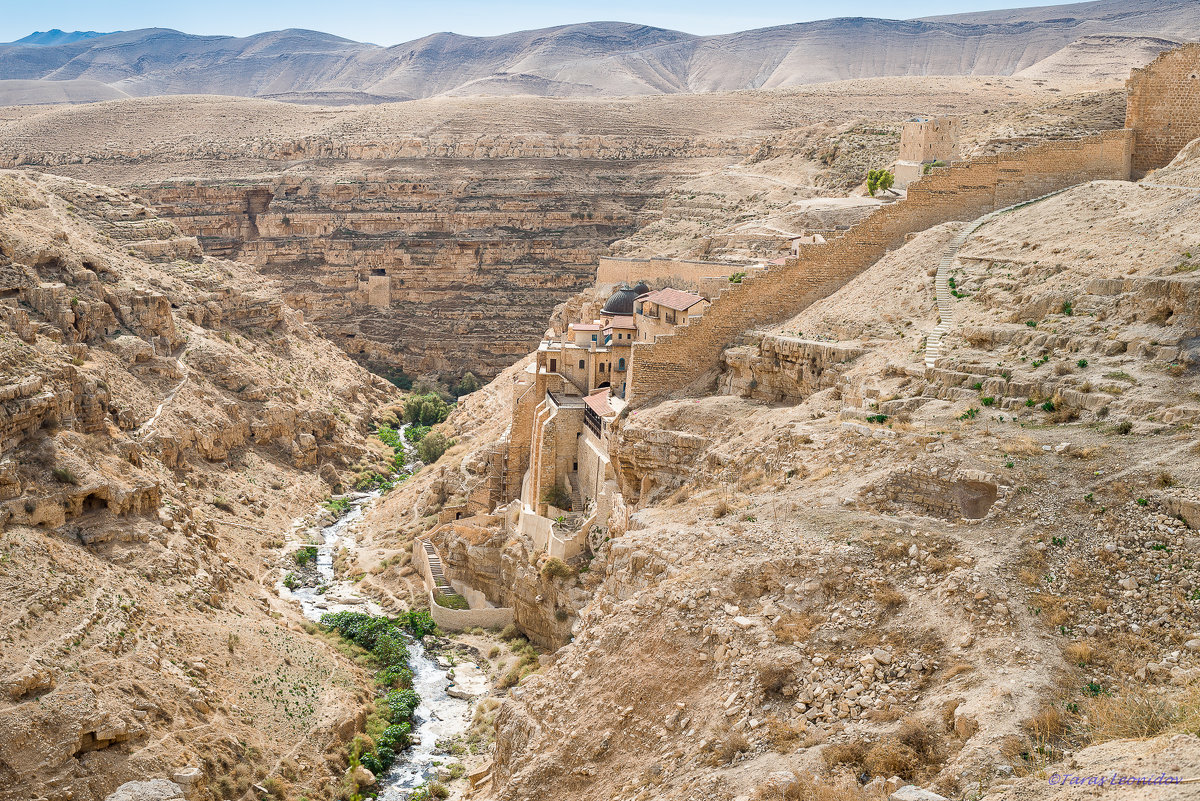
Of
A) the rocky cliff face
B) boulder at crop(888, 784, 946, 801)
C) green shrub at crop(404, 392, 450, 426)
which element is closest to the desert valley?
boulder at crop(888, 784, 946, 801)

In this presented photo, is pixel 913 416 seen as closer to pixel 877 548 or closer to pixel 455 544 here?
pixel 877 548

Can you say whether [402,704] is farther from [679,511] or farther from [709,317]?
[709,317]

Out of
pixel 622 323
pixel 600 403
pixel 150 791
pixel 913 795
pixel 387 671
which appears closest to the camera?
pixel 913 795

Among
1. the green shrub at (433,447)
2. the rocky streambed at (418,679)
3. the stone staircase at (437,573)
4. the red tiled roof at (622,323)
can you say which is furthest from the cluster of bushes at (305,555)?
the red tiled roof at (622,323)

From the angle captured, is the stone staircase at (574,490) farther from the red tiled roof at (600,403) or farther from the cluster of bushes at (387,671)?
the cluster of bushes at (387,671)

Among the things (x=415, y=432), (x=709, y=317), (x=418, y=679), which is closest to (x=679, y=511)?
(x=709, y=317)
